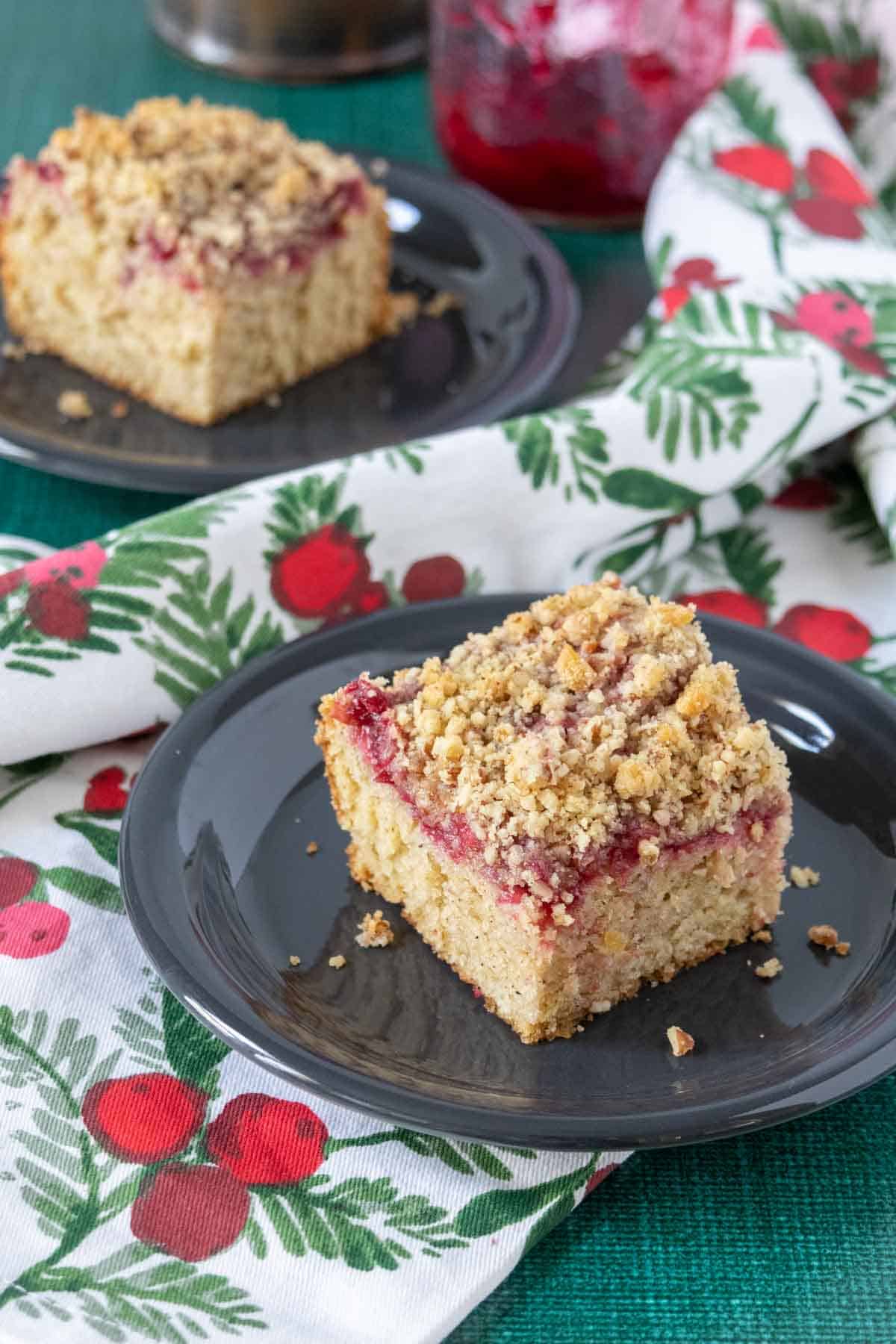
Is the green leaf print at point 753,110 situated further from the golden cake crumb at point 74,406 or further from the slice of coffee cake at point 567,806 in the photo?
the slice of coffee cake at point 567,806

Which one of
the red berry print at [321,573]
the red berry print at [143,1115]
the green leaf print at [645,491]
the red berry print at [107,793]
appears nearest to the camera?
the red berry print at [143,1115]

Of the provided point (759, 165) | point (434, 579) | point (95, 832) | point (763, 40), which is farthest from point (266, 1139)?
point (763, 40)

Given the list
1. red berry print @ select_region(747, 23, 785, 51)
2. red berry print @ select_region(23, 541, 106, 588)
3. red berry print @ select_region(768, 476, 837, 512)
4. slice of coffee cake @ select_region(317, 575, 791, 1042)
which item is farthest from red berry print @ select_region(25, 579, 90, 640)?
red berry print @ select_region(747, 23, 785, 51)

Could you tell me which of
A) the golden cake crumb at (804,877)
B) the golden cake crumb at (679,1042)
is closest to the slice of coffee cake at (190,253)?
the golden cake crumb at (804,877)

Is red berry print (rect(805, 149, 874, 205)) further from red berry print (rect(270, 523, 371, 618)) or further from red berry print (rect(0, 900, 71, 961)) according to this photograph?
red berry print (rect(0, 900, 71, 961))

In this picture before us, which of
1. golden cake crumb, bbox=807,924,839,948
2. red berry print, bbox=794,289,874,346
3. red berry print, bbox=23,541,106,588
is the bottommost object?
red berry print, bbox=23,541,106,588

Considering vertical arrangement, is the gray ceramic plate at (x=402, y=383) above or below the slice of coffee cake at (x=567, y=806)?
below
